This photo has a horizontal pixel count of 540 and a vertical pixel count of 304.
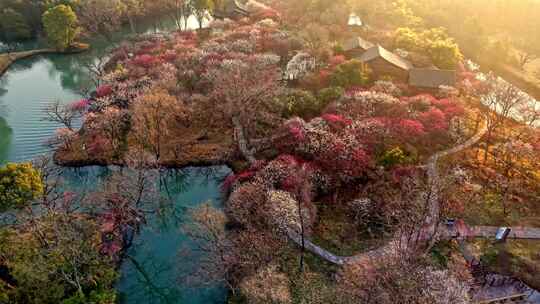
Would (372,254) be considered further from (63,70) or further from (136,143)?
(63,70)

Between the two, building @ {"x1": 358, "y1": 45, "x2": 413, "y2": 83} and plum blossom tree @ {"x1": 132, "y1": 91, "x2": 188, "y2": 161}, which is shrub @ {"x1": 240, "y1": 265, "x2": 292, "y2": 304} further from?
building @ {"x1": 358, "y1": 45, "x2": 413, "y2": 83}

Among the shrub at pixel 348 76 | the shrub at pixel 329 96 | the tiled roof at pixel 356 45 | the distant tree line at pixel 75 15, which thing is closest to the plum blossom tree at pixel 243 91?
the shrub at pixel 329 96

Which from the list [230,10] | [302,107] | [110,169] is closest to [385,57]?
[302,107]

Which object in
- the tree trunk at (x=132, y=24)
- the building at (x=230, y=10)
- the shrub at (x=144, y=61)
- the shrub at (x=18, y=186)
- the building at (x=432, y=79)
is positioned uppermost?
the building at (x=230, y=10)

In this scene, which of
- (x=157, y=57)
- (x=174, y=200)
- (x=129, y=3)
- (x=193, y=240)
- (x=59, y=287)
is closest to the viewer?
(x=59, y=287)

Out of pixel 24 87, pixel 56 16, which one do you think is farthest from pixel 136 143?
pixel 56 16

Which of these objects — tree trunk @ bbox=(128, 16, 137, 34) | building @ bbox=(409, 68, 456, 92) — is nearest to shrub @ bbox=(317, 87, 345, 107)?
building @ bbox=(409, 68, 456, 92)

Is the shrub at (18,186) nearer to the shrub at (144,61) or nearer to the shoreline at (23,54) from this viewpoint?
the shrub at (144,61)
